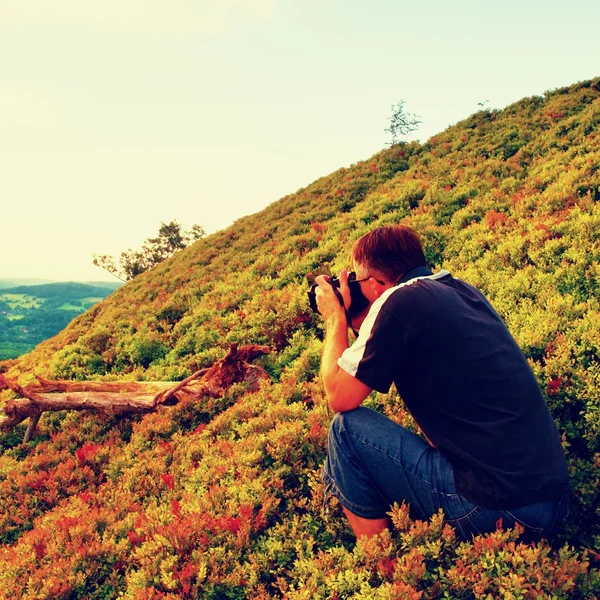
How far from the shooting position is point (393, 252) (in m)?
3.33

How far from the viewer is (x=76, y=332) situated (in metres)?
14.4

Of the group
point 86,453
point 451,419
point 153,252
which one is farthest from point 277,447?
point 153,252

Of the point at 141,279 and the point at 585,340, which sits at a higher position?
the point at 141,279

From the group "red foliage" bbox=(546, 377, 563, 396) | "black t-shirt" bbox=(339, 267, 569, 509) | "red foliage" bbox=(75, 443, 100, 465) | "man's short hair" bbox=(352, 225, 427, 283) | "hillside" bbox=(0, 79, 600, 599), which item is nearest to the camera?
"black t-shirt" bbox=(339, 267, 569, 509)

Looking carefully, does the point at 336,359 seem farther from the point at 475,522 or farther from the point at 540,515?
the point at 540,515

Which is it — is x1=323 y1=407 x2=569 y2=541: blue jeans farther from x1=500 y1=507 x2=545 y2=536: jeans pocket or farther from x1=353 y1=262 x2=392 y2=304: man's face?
x1=353 y1=262 x2=392 y2=304: man's face

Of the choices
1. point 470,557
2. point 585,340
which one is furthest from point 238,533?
point 585,340

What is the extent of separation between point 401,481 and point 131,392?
257 inches

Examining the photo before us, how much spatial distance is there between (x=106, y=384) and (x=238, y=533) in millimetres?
5705

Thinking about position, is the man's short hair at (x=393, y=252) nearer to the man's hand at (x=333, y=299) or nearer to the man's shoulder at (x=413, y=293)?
the man's hand at (x=333, y=299)

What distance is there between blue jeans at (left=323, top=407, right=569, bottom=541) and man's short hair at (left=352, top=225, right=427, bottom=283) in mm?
1091

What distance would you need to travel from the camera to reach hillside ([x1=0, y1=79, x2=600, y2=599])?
124 inches

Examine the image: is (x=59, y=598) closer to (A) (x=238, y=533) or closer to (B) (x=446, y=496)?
(A) (x=238, y=533)

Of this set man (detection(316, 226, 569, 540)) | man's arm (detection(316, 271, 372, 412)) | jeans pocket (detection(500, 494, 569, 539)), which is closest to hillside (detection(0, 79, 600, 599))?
jeans pocket (detection(500, 494, 569, 539))
